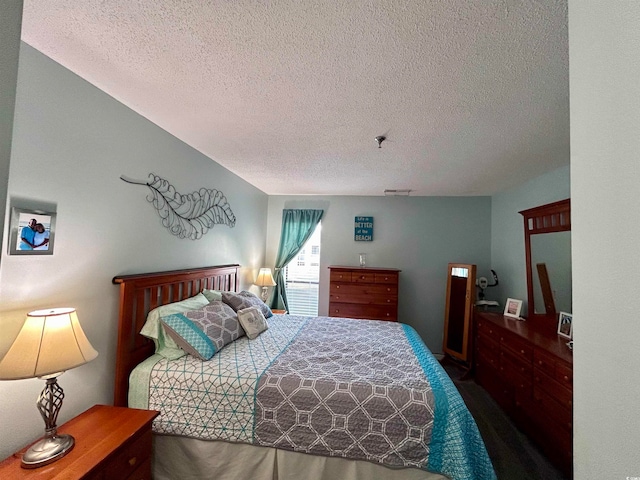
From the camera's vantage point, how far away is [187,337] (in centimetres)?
193

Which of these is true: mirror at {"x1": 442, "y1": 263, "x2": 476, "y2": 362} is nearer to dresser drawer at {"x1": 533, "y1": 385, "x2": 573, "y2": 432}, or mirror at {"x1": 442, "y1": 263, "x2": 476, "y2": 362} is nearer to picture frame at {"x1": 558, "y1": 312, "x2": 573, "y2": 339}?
picture frame at {"x1": 558, "y1": 312, "x2": 573, "y2": 339}

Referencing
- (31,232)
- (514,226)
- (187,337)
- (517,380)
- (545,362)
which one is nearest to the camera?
(31,232)

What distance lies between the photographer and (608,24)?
0.58 metres

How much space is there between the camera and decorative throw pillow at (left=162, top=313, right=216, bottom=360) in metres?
1.92

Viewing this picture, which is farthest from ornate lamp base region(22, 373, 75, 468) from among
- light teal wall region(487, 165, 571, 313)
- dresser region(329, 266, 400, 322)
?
light teal wall region(487, 165, 571, 313)

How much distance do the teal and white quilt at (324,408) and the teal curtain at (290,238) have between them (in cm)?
252

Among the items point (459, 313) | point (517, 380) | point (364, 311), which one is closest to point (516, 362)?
point (517, 380)

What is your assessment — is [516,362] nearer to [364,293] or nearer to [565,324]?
[565,324]

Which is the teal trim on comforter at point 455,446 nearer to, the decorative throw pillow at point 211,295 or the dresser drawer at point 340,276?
the decorative throw pillow at point 211,295

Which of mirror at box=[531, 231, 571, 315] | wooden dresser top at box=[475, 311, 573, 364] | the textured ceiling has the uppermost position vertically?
the textured ceiling

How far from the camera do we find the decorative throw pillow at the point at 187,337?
1921 millimetres

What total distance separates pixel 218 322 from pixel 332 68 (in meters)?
2.02

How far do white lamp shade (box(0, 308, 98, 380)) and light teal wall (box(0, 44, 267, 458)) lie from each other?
6.5 inches

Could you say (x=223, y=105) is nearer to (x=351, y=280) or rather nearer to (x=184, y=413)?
(x=184, y=413)
